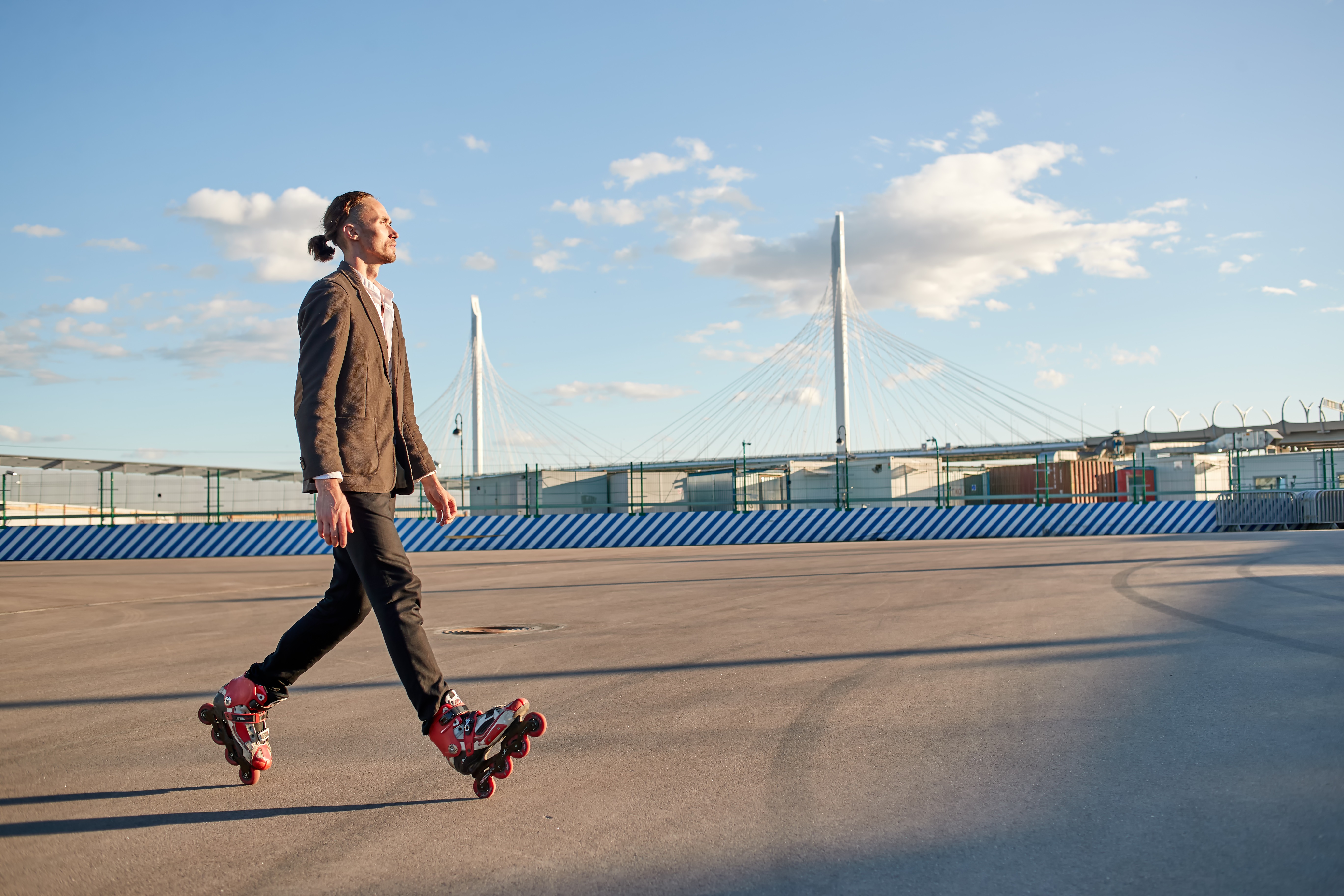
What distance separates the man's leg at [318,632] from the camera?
3111 millimetres

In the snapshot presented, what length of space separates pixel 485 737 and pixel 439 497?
97 centimetres

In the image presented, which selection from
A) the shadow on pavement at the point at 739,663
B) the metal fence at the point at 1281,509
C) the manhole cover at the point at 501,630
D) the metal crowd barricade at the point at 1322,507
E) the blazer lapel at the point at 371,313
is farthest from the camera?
the metal crowd barricade at the point at 1322,507

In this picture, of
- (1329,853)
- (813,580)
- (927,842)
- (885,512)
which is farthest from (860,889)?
(885,512)

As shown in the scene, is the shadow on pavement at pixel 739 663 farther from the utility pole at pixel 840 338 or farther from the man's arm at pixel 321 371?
the utility pole at pixel 840 338

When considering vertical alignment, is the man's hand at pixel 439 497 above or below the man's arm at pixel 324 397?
below

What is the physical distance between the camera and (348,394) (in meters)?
3.08

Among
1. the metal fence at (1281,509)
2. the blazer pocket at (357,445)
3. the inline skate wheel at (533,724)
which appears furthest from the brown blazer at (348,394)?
the metal fence at (1281,509)

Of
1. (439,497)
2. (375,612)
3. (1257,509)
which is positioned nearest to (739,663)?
(439,497)

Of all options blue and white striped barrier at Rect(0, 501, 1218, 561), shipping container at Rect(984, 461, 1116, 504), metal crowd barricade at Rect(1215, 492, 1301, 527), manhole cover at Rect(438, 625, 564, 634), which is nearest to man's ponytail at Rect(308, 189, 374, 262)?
manhole cover at Rect(438, 625, 564, 634)

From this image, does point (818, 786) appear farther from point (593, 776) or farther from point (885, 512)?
point (885, 512)

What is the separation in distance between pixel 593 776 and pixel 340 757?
3.24 feet

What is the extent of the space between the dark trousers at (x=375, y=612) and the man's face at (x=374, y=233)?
88 cm

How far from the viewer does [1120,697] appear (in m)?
4.16

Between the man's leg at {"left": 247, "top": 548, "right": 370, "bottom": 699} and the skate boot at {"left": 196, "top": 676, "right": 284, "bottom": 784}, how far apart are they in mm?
49
